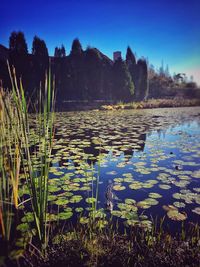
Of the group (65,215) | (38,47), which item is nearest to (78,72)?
(38,47)

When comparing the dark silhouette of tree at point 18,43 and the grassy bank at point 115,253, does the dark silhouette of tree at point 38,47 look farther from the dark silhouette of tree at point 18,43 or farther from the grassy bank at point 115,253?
the grassy bank at point 115,253

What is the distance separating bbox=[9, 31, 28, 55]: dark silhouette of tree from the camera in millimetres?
17245

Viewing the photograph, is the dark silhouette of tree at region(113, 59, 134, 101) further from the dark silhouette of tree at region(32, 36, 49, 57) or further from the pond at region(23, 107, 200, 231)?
the pond at region(23, 107, 200, 231)

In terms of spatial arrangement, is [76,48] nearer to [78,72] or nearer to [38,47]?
[78,72]

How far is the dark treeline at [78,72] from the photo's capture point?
17.7 meters

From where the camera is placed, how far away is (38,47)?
18.2 meters

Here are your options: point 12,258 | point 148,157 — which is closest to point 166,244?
point 12,258

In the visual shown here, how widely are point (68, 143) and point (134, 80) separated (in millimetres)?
21203

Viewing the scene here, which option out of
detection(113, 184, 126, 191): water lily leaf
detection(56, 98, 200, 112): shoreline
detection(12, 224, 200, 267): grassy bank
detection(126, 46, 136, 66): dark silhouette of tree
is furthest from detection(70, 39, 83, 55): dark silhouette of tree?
detection(12, 224, 200, 267): grassy bank

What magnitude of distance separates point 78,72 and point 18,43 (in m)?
6.42

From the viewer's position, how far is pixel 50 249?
1553 mm

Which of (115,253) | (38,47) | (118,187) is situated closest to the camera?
(115,253)

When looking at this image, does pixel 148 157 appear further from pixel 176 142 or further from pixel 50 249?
pixel 50 249

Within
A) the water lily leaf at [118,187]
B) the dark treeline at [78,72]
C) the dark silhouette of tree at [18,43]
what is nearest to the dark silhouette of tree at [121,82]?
the dark treeline at [78,72]
